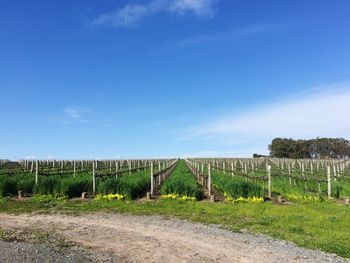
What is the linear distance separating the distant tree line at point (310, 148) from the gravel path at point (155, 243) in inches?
4325

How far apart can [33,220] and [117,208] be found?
373 cm

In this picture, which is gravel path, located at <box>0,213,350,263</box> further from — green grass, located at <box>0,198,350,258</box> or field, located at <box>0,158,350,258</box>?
field, located at <box>0,158,350,258</box>

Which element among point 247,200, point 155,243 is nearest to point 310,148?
point 247,200

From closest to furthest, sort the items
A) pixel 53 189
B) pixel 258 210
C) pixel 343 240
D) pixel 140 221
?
pixel 343 240, pixel 140 221, pixel 258 210, pixel 53 189

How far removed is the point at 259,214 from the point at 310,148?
12750 centimetres

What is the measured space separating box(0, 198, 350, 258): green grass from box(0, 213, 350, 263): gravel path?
729mm

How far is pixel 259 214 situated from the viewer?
14742 mm

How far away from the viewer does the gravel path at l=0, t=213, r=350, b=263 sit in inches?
337

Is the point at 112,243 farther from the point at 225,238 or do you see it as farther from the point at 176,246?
the point at 225,238

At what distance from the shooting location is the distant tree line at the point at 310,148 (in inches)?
4678

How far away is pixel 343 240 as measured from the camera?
1030 centimetres

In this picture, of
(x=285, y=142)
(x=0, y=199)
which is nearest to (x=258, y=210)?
(x=0, y=199)

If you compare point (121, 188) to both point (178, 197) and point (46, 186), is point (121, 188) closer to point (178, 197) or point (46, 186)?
point (178, 197)

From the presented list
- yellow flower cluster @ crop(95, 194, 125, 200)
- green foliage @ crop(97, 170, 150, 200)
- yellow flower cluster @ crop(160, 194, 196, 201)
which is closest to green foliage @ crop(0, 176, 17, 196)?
green foliage @ crop(97, 170, 150, 200)
